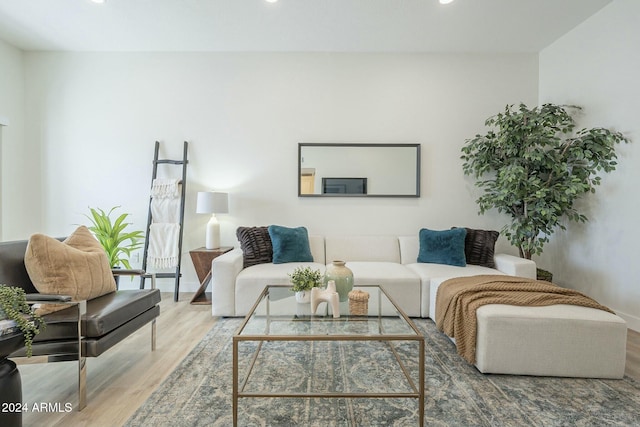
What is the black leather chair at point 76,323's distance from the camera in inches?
63.6

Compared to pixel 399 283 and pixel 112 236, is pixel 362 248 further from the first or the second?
pixel 112 236

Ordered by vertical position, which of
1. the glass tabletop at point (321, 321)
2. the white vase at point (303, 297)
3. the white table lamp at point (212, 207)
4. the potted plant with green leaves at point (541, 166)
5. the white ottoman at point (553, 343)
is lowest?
the white ottoman at point (553, 343)

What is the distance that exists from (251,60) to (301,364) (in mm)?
3340

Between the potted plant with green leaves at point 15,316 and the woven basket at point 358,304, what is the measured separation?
1.52 m

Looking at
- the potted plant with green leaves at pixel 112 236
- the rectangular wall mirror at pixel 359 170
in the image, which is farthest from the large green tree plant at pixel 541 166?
the potted plant with green leaves at pixel 112 236

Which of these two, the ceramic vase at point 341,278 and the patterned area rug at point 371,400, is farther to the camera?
the ceramic vase at point 341,278

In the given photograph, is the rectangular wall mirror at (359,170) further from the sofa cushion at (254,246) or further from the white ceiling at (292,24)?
the white ceiling at (292,24)

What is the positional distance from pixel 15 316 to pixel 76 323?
29cm

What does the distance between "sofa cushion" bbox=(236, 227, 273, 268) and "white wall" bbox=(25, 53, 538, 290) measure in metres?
0.66

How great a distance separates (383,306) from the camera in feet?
6.67

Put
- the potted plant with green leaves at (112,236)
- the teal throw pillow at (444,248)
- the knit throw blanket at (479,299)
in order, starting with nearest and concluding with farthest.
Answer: the knit throw blanket at (479,299) < the teal throw pillow at (444,248) < the potted plant with green leaves at (112,236)

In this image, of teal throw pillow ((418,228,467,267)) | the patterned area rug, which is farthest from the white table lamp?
teal throw pillow ((418,228,467,267))

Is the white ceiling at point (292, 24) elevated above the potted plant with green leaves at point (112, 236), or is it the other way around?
the white ceiling at point (292, 24)

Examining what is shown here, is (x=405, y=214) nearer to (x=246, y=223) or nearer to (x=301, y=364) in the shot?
(x=246, y=223)
